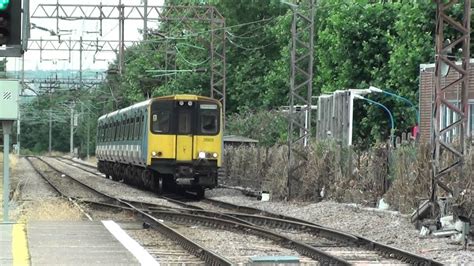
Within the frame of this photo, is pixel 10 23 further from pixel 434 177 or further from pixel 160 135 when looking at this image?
pixel 160 135

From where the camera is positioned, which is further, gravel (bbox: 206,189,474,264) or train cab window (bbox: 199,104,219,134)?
train cab window (bbox: 199,104,219,134)

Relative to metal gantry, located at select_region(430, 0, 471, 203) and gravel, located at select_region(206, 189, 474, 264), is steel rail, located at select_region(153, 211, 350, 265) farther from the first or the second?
metal gantry, located at select_region(430, 0, 471, 203)

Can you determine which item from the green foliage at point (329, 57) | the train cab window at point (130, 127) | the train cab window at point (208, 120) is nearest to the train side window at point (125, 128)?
the train cab window at point (130, 127)

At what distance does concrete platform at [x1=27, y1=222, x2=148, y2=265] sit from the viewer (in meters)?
9.64

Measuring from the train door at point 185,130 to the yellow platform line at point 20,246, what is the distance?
43.1 feet

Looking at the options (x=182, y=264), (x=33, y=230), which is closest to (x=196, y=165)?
(x=33, y=230)

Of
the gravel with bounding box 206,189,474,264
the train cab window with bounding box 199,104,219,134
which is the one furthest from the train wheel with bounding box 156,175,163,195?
the gravel with bounding box 206,189,474,264

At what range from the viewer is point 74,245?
11.1m

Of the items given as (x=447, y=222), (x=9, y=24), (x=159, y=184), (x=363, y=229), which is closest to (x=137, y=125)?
(x=159, y=184)

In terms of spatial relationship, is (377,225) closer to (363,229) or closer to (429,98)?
(363,229)

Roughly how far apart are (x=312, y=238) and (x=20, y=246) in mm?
6130

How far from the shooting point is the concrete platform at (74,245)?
9641mm

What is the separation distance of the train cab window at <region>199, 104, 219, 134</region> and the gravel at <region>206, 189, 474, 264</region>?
307 centimetres

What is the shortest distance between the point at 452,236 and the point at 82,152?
296 feet
